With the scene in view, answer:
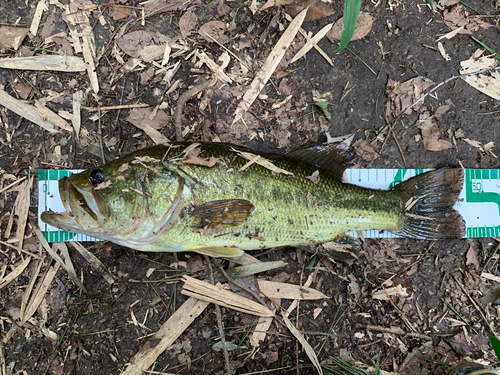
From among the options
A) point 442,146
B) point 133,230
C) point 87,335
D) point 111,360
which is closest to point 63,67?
point 133,230

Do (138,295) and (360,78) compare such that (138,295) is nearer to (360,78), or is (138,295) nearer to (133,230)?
(133,230)

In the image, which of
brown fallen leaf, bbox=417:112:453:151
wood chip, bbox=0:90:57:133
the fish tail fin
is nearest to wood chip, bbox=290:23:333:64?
brown fallen leaf, bbox=417:112:453:151

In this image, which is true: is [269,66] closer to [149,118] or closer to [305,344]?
[149,118]

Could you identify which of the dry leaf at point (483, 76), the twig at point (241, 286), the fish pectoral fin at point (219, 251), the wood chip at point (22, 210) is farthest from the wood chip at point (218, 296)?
the dry leaf at point (483, 76)

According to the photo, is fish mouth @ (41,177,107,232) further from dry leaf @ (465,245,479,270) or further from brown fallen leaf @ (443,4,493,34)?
brown fallen leaf @ (443,4,493,34)

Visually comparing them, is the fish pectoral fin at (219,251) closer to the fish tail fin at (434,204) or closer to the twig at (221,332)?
the twig at (221,332)

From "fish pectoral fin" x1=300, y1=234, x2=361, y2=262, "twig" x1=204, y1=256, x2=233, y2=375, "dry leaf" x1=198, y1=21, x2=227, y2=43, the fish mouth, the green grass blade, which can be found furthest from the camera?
"dry leaf" x1=198, y1=21, x2=227, y2=43

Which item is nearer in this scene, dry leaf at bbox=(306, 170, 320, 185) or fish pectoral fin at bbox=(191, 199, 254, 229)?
fish pectoral fin at bbox=(191, 199, 254, 229)

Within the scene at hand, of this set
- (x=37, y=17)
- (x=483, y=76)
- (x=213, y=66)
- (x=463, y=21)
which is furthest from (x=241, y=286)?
(x=463, y=21)
